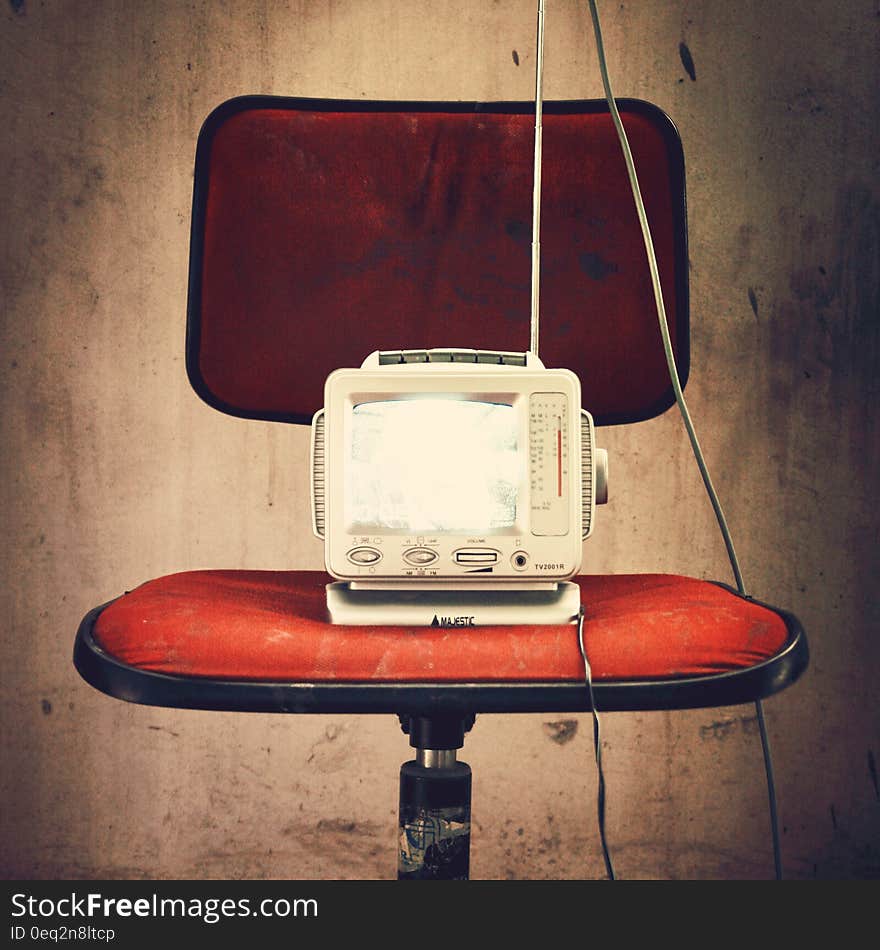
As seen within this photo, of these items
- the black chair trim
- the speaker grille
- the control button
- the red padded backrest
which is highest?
the red padded backrest

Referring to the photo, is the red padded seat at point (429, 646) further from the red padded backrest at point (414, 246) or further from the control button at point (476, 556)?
the red padded backrest at point (414, 246)

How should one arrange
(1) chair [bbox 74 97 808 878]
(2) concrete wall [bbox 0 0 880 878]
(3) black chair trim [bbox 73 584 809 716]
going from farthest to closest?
(2) concrete wall [bbox 0 0 880 878] < (1) chair [bbox 74 97 808 878] < (3) black chair trim [bbox 73 584 809 716]

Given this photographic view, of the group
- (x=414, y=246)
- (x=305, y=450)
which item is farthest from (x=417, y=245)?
(x=305, y=450)

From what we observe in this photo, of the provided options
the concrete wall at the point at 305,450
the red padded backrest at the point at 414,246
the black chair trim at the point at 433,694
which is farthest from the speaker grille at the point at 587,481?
the concrete wall at the point at 305,450

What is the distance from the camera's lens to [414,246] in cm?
130

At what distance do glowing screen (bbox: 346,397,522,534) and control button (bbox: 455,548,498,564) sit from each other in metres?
0.02

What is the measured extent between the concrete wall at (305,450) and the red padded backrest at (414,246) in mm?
382

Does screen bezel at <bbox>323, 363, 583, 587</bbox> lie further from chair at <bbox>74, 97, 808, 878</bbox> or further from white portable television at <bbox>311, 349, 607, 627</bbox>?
chair at <bbox>74, 97, 808, 878</bbox>

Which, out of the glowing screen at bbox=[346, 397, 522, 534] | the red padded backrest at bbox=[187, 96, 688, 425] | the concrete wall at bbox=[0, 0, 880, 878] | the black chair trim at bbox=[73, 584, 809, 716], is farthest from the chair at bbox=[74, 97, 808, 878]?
the black chair trim at bbox=[73, 584, 809, 716]

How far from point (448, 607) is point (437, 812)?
7.9 inches

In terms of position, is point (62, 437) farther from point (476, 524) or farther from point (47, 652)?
point (476, 524)

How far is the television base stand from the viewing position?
31.5 inches

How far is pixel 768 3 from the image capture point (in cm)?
164

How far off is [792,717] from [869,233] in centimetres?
87
